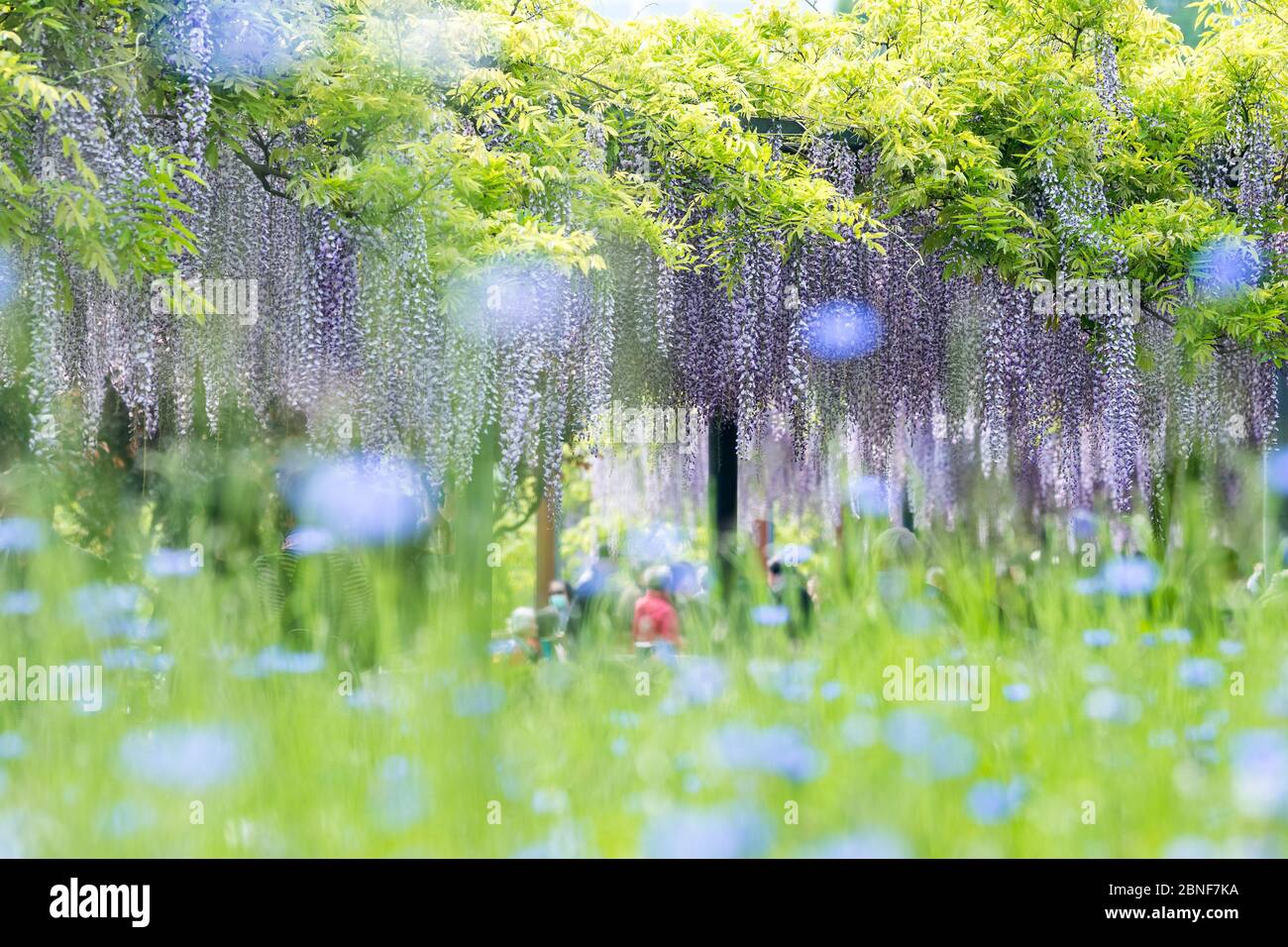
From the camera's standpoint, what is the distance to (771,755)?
216 cm

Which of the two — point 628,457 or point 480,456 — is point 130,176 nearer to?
point 480,456

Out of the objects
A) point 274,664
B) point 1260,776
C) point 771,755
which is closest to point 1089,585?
point 1260,776

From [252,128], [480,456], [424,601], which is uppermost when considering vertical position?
[252,128]

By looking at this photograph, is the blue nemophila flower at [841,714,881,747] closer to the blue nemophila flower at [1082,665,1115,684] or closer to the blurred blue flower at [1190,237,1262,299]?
the blue nemophila flower at [1082,665,1115,684]

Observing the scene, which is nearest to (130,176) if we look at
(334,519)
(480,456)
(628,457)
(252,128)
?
(252,128)

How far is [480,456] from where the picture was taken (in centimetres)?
632

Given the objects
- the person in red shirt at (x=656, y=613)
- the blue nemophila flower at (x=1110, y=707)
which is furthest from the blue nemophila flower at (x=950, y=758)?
the person in red shirt at (x=656, y=613)

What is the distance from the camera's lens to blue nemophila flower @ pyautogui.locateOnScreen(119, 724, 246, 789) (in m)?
2.08

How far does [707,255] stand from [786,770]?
16.2 feet

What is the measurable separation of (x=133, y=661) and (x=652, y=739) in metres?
1.01

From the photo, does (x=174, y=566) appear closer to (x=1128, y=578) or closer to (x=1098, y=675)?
(x=1098, y=675)

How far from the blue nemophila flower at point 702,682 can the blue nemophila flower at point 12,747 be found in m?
1.29

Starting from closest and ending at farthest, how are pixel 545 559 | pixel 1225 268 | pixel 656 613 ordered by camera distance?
→ pixel 656 613
pixel 1225 268
pixel 545 559

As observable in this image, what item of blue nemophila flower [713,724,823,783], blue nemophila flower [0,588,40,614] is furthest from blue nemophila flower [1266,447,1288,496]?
blue nemophila flower [0,588,40,614]
